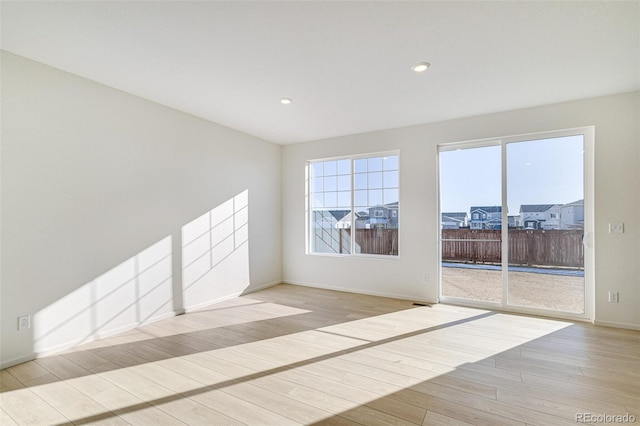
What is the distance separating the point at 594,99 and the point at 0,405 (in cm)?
644

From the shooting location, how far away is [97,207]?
3.12 metres

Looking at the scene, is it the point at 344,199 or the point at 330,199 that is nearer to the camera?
the point at 344,199

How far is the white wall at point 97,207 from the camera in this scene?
102 inches

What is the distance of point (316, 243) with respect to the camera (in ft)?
18.5

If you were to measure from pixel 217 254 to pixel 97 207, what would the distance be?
175 centimetres

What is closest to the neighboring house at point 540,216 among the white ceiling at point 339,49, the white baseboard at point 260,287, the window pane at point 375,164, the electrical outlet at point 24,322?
the white ceiling at point 339,49

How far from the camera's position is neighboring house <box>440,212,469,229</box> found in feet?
14.3

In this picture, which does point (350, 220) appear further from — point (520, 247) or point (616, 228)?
point (616, 228)

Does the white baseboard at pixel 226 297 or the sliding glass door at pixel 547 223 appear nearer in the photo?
the sliding glass door at pixel 547 223

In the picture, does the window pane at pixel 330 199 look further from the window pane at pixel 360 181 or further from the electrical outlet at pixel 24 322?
the electrical outlet at pixel 24 322

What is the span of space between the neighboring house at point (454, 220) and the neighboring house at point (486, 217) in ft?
0.26

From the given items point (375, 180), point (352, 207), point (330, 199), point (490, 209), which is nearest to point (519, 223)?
point (490, 209)

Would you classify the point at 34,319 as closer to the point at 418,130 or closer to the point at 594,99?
the point at 418,130

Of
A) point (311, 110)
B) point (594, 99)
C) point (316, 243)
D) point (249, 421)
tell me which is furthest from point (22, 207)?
point (594, 99)
